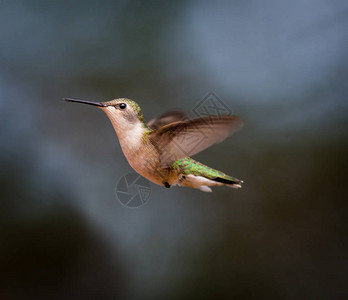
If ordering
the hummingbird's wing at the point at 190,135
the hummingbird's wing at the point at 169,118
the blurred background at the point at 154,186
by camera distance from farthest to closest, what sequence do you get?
the blurred background at the point at 154,186, the hummingbird's wing at the point at 169,118, the hummingbird's wing at the point at 190,135

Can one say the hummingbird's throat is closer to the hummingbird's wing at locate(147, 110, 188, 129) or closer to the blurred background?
the hummingbird's wing at locate(147, 110, 188, 129)

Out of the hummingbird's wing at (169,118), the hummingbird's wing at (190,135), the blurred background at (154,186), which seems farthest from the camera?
the blurred background at (154,186)

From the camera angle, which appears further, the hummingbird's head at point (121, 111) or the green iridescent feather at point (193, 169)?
the green iridescent feather at point (193, 169)

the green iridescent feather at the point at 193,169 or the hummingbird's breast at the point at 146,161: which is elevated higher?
the green iridescent feather at the point at 193,169

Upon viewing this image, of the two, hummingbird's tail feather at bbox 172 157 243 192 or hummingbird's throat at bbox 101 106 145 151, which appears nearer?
hummingbird's throat at bbox 101 106 145 151

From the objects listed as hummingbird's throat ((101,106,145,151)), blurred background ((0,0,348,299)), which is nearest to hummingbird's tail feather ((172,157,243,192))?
hummingbird's throat ((101,106,145,151))

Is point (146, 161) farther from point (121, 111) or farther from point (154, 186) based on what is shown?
point (154, 186)

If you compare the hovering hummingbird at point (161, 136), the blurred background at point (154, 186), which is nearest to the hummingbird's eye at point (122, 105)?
the hovering hummingbird at point (161, 136)

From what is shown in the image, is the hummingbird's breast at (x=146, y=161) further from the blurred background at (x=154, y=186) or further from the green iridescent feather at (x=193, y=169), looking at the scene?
the blurred background at (x=154, y=186)
